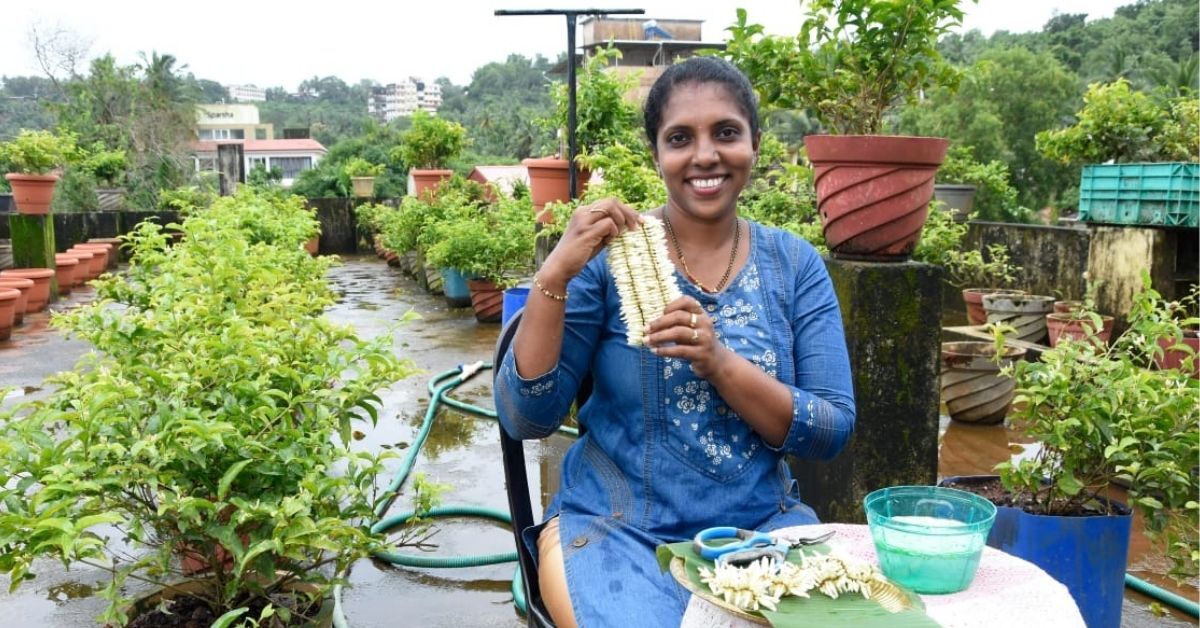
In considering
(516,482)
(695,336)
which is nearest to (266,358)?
(516,482)

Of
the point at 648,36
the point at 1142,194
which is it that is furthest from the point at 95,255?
the point at 648,36

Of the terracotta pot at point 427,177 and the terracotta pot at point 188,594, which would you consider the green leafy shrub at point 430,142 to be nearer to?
the terracotta pot at point 427,177

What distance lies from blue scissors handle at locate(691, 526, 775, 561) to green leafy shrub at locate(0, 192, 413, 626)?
102 centimetres

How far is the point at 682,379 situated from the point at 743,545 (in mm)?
479

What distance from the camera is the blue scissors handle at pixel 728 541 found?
1.38m

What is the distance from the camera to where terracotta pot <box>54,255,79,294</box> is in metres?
11.2

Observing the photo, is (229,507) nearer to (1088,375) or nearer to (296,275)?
(1088,375)

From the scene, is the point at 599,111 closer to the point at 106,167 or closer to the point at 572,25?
the point at 572,25

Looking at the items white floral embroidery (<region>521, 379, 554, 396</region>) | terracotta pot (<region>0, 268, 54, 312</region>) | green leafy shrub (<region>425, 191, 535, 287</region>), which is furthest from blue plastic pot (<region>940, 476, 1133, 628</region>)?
terracotta pot (<region>0, 268, 54, 312</region>)

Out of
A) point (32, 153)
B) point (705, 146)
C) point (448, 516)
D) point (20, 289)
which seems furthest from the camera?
point (32, 153)

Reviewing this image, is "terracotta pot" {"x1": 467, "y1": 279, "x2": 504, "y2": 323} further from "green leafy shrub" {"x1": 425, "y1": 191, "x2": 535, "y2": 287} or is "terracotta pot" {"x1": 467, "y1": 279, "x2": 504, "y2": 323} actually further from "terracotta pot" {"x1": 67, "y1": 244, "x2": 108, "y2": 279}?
"terracotta pot" {"x1": 67, "y1": 244, "x2": 108, "y2": 279}

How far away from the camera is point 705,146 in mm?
1838

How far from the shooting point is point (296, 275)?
5.91 metres

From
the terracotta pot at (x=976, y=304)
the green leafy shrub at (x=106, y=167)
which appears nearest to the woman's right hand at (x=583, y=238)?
the terracotta pot at (x=976, y=304)
